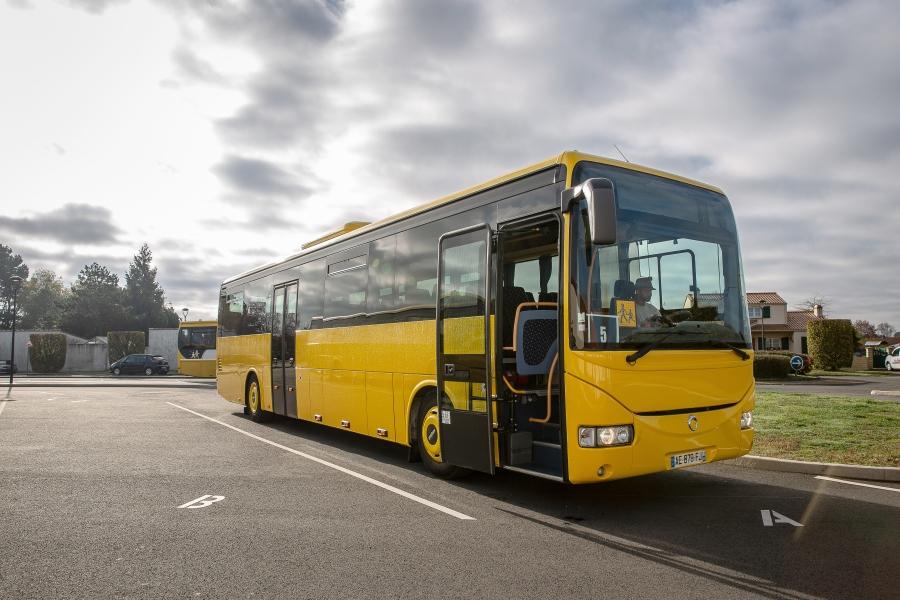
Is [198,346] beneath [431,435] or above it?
above

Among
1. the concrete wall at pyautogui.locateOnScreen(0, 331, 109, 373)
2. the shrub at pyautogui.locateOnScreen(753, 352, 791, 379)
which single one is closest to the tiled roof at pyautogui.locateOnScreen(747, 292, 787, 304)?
the shrub at pyautogui.locateOnScreen(753, 352, 791, 379)

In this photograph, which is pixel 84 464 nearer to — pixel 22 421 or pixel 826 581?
pixel 22 421

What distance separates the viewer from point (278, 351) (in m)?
13.5

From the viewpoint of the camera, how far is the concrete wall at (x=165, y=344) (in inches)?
2247

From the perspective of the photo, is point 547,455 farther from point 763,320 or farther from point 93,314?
point 93,314

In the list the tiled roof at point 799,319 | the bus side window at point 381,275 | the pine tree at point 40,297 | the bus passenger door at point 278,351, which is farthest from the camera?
the pine tree at point 40,297

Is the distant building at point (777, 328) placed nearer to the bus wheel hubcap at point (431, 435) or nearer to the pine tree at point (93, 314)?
the bus wheel hubcap at point (431, 435)

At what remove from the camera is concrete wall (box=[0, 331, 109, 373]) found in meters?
53.5

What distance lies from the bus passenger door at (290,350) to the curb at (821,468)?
25.7 ft

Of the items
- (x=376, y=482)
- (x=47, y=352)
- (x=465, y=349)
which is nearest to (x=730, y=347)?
(x=465, y=349)

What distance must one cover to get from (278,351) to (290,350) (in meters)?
0.68

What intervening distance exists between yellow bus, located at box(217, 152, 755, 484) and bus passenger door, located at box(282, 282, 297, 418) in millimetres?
3789

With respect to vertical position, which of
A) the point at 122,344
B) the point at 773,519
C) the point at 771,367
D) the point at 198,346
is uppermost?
the point at 122,344

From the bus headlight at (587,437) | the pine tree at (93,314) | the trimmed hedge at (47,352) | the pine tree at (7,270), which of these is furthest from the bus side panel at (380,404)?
the pine tree at (7,270)
